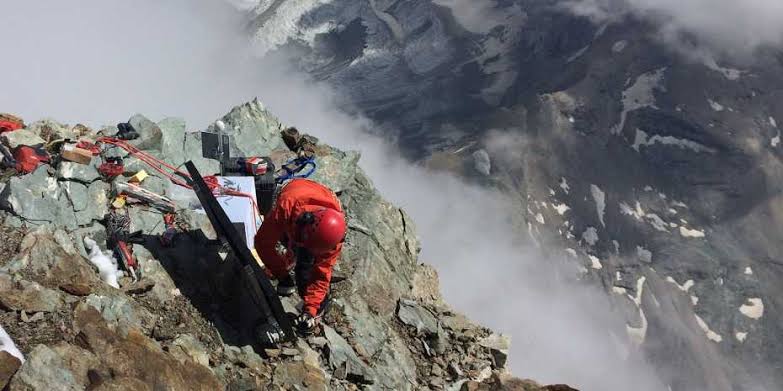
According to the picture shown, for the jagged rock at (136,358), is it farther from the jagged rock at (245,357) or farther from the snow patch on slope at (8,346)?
the jagged rock at (245,357)

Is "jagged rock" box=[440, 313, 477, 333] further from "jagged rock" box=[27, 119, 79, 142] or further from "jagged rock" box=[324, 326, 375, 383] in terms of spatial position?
"jagged rock" box=[27, 119, 79, 142]

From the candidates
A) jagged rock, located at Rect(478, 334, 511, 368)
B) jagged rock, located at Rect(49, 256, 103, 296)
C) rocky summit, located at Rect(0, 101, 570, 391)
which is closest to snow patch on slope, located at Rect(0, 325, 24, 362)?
rocky summit, located at Rect(0, 101, 570, 391)

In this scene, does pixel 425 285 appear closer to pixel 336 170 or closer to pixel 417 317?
pixel 417 317

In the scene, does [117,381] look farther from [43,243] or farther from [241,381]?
[43,243]

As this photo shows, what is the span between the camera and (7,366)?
7.75 m

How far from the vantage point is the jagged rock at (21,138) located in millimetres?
14692

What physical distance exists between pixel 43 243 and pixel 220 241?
3.66 metres

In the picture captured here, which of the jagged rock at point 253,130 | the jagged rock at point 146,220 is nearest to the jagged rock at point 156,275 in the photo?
the jagged rock at point 146,220

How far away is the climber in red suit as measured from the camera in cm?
1111

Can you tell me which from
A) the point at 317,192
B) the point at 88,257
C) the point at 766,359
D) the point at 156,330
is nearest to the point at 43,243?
the point at 88,257

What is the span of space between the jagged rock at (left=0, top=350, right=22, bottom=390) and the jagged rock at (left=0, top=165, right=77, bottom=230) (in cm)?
513

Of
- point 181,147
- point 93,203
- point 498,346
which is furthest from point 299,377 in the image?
point 181,147

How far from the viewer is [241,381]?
10055 mm

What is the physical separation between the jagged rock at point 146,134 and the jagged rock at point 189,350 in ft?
25.2
